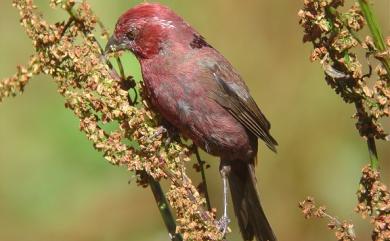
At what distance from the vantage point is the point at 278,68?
23.7ft

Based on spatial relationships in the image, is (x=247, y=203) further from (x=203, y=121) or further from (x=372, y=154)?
(x=372, y=154)

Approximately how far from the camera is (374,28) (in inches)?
135

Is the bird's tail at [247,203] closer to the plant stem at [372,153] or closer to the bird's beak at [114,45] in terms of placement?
the bird's beak at [114,45]

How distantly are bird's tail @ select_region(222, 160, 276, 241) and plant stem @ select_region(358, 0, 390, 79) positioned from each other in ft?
6.09

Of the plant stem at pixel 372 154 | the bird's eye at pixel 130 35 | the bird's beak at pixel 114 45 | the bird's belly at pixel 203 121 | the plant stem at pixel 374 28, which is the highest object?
the bird's eye at pixel 130 35

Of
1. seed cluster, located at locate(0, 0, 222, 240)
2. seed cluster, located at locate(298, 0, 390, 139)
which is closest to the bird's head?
seed cluster, located at locate(0, 0, 222, 240)

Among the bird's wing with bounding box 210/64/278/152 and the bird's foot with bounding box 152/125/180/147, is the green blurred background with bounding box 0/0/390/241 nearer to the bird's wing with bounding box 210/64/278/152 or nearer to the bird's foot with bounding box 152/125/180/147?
the bird's wing with bounding box 210/64/278/152

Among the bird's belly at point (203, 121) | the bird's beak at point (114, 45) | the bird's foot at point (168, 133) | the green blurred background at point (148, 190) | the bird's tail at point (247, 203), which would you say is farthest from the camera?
the green blurred background at point (148, 190)

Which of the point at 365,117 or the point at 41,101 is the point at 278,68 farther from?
the point at 365,117

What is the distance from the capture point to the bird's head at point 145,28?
16.3 feet

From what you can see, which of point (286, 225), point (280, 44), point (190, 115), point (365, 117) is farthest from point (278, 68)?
point (365, 117)

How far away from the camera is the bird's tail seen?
207 inches

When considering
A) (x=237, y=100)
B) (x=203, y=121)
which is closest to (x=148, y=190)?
(x=237, y=100)

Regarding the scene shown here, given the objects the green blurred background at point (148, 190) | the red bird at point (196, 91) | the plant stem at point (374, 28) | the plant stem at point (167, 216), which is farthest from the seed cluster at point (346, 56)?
the green blurred background at point (148, 190)
